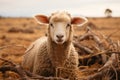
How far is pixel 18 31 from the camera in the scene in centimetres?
2619

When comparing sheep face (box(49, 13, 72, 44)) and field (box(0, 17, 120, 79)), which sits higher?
sheep face (box(49, 13, 72, 44))

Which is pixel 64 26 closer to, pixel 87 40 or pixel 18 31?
pixel 87 40

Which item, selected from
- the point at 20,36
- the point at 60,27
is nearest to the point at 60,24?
the point at 60,27

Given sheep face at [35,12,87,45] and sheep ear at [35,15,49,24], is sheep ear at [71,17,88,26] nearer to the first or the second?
sheep face at [35,12,87,45]

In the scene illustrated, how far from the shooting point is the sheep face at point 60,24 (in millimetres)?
5344

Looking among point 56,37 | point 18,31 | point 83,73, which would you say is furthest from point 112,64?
point 18,31

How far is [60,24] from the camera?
5.54m

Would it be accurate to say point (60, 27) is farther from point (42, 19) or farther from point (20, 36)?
point (20, 36)

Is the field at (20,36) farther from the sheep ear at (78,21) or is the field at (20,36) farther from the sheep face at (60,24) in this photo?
the sheep ear at (78,21)

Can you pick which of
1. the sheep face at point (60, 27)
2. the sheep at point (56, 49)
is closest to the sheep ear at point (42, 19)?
the sheep at point (56, 49)

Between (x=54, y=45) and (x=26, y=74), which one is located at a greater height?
(x=54, y=45)

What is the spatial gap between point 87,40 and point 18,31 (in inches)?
681

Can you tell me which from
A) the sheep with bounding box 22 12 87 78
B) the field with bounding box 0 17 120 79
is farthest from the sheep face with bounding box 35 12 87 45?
the field with bounding box 0 17 120 79

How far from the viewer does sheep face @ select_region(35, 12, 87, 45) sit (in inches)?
210
